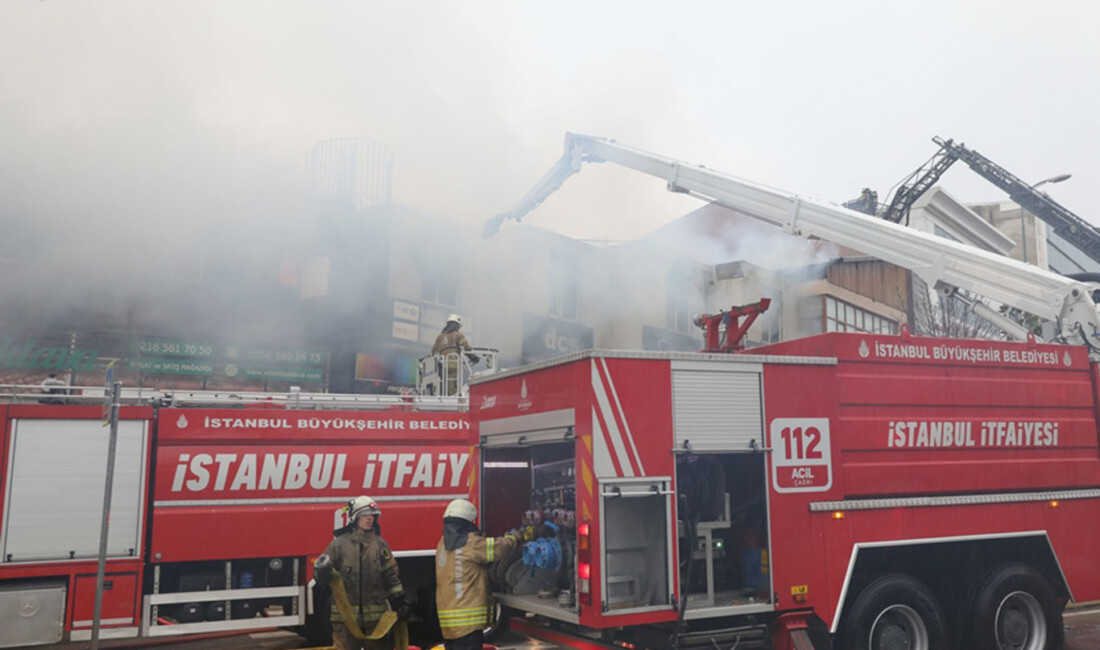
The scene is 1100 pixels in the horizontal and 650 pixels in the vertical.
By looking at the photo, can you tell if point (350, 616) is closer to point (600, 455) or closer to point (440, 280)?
point (600, 455)

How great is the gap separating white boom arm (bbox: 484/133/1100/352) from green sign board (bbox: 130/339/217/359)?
314 inches

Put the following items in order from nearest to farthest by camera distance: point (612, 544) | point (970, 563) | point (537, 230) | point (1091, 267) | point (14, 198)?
point (612, 544)
point (970, 563)
point (14, 198)
point (537, 230)
point (1091, 267)

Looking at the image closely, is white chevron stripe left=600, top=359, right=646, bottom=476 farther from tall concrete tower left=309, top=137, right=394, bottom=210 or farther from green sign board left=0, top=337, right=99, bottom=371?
green sign board left=0, top=337, right=99, bottom=371

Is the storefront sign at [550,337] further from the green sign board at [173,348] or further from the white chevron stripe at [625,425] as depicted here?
the white chevron stripe at [625,425]

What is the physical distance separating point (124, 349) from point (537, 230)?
854 centimetres

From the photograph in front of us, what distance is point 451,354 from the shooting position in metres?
11.9

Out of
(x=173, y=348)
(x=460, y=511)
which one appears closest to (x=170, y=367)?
(x=173, y=348)

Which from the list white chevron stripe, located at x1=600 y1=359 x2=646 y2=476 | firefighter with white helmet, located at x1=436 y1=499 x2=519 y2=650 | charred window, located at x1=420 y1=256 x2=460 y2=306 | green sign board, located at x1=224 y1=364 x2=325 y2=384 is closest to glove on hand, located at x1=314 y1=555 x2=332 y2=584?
firefighter with white helmet, located at x1=436 y1=499 x2=519 y2=650

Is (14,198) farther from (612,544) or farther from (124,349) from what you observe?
(612,544)

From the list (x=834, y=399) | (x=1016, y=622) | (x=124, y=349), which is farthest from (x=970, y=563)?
(x=124, y=349)

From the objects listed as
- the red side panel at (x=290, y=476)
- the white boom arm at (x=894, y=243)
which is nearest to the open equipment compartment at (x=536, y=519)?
the red side panel at (x=290, y=476)

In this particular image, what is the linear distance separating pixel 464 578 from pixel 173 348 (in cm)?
1270

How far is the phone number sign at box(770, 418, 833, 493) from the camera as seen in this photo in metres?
6.68

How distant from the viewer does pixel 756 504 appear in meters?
6.76
